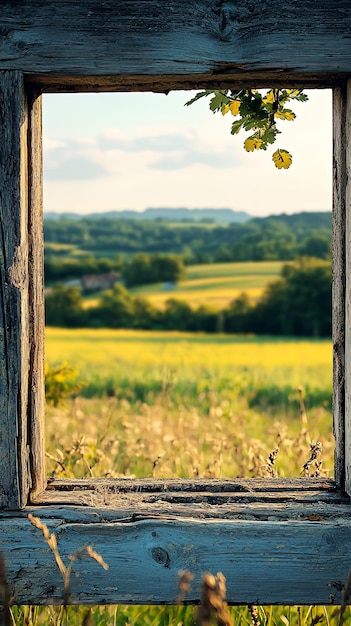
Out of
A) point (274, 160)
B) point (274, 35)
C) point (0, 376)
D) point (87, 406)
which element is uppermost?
point (274, 35)

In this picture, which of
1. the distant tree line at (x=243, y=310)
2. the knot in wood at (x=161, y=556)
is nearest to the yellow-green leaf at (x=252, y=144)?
the knot in wood at (x=161, y=556)

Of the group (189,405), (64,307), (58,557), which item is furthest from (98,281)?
(58,557)

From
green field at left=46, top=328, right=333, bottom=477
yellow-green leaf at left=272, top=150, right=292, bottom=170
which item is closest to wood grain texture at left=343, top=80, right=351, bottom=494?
yellow-green leaf at left=272, top=150, right=292, bottom=170

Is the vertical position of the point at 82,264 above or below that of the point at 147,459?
above

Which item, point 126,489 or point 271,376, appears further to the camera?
point 271,376

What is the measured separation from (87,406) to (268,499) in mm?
6115

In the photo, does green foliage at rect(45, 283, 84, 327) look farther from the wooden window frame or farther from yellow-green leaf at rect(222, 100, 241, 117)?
the wooden window frame

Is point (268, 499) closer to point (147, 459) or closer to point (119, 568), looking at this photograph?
point (119, 568)

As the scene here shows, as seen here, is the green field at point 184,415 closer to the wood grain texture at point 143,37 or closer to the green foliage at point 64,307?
the green foliage at point 64,307

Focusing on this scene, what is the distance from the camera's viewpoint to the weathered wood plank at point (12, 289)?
6.96ft

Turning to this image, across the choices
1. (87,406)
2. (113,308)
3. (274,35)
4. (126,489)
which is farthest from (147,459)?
(113,308)

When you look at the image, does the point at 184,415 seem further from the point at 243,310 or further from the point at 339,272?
the point at 243,310

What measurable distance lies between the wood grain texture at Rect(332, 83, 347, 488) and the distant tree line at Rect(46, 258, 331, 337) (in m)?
20.3

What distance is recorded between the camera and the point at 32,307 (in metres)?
2.25
